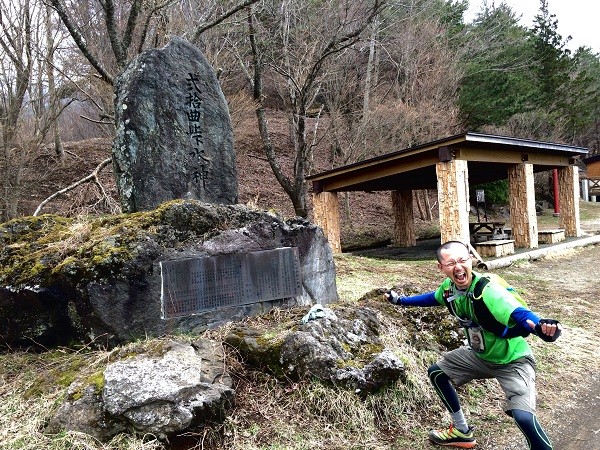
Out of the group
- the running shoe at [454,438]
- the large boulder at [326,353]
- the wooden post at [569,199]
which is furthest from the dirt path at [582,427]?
the wooden post at [569,199]

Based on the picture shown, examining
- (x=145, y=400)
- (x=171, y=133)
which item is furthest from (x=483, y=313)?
(x=171, y=133)

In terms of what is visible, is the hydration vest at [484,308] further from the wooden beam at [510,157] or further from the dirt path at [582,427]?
the wooden beam at [510,157]

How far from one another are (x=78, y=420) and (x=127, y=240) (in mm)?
1697

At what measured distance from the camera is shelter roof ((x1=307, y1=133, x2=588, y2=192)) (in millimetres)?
10016

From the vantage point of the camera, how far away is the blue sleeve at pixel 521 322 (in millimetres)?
2221

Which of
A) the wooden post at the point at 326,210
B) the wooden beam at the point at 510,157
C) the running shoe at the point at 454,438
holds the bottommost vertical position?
the running shoe at the point at 454,438

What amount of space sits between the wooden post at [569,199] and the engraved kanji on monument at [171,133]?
43.3ft

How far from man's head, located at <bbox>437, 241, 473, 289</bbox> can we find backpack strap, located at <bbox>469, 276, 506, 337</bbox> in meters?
0.07

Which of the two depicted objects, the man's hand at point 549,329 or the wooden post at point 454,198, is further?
the wooden post at point 454,198

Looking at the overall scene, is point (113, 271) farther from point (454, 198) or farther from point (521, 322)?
point (454, 198)

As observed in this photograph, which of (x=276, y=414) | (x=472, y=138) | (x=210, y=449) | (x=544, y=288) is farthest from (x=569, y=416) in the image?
(x=472, y=138)

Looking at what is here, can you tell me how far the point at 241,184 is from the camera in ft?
62.8

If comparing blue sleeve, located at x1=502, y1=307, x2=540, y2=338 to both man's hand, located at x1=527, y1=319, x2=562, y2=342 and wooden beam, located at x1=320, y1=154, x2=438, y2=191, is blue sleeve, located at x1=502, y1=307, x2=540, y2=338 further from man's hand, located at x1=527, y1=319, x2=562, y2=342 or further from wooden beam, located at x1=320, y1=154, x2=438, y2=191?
wooden beam, located at x1=320, y1=154, x2=438, y2=191

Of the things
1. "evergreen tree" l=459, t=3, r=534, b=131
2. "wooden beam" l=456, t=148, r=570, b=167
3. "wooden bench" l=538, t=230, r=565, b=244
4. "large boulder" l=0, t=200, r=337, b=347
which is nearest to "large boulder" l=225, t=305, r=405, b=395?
"large boulder" l=0, t=200, r=337, b=347
